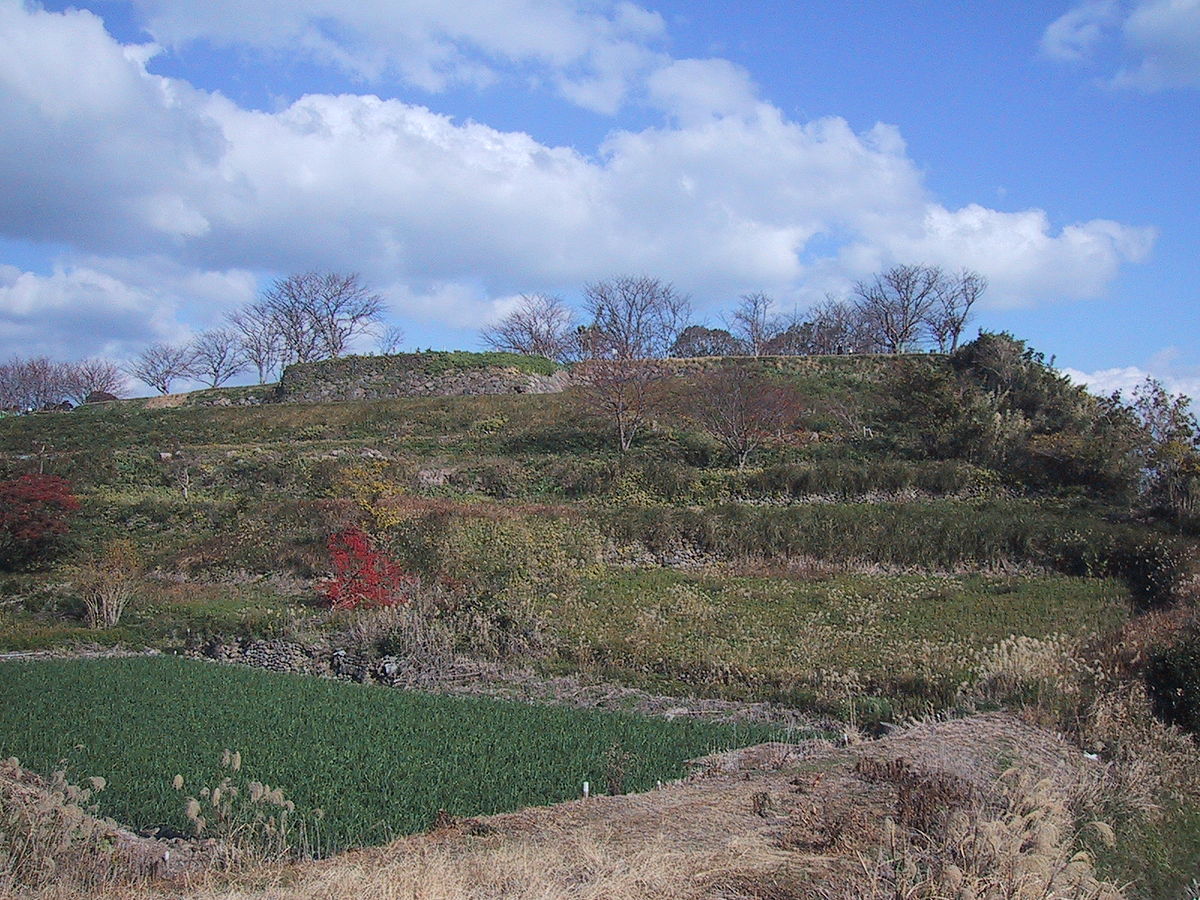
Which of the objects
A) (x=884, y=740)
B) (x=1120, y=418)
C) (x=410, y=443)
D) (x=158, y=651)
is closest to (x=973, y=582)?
(x=884, y=740)

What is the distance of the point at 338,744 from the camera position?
8148 mm

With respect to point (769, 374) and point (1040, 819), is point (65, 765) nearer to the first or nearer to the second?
point (1040, 819)

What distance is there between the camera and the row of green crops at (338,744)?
22.0 ft

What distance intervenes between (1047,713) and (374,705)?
23.1 feet

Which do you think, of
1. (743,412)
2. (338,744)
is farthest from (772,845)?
(743,412)

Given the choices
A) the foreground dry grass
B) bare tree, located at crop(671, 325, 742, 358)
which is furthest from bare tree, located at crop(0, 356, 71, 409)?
the foreground dry grass

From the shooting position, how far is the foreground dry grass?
15.8ft

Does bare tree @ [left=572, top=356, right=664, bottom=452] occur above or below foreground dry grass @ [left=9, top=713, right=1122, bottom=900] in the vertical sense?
above

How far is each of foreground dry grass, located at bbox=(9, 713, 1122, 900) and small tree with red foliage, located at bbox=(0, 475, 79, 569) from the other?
17.2 metres

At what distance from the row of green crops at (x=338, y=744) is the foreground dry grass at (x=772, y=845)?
562 mm

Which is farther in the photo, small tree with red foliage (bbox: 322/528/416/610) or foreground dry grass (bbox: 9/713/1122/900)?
small tree with red foliage (bbox: 322/528/416/610)

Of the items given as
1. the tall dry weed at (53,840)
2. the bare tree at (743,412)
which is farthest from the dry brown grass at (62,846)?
the bare tree at (743,412)

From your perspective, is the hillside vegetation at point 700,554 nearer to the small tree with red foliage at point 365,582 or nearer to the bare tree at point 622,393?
the small tree with red foliage at point 365,582

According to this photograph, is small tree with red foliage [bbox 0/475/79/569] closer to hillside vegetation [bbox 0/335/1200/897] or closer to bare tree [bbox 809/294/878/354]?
hillside vegetation [bbox 0/335/1200/897]
